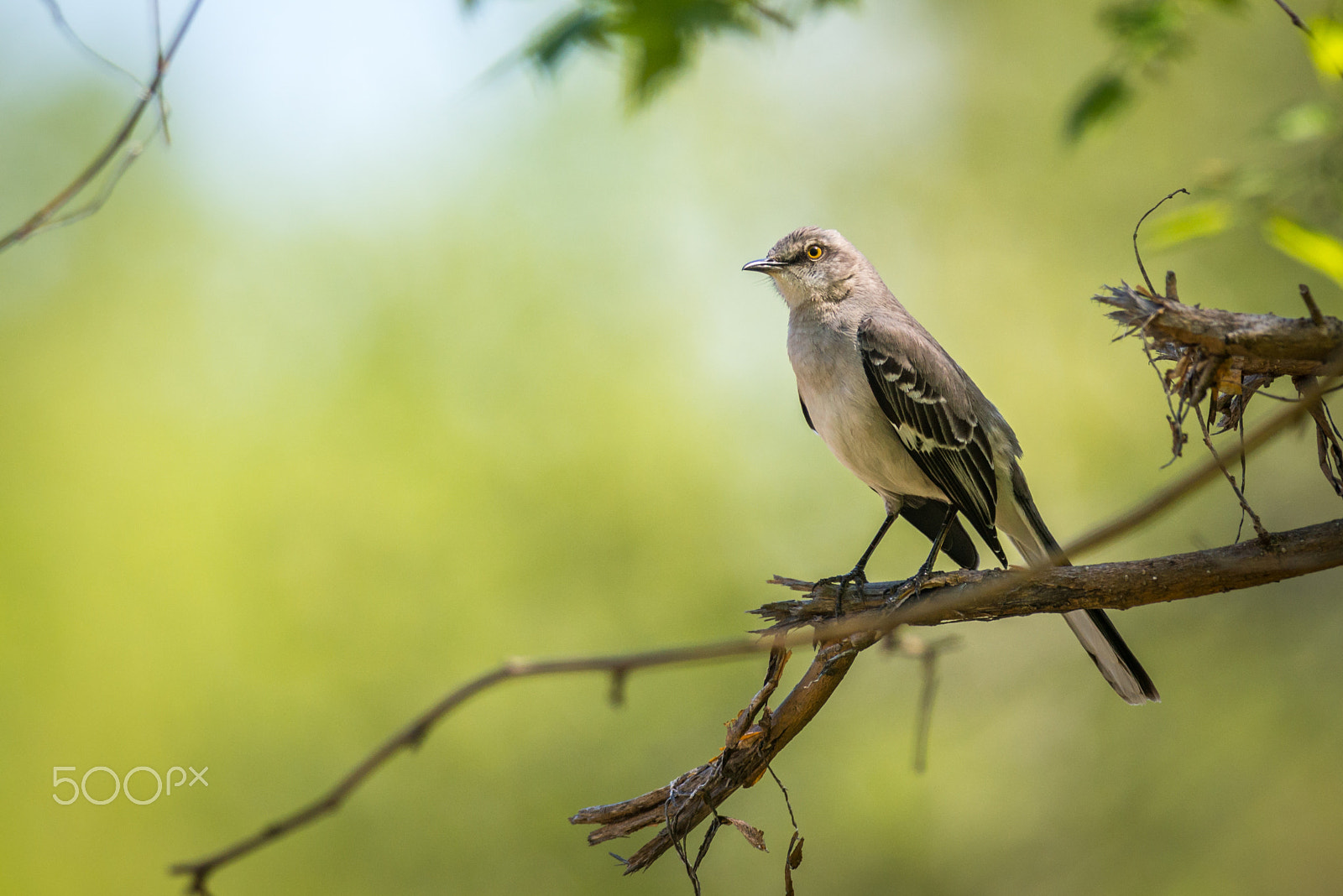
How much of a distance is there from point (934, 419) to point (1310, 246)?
227 cm

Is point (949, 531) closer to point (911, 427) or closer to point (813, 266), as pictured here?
point (911, 427)

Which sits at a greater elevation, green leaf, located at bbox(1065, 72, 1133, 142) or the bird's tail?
green leaf, located at bbox(1065, 72, 1133, 142)

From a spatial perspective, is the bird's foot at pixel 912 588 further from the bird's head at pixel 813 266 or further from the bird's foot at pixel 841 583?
the bird's head at pixel 813 266

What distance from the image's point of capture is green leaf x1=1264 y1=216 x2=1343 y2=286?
2.28 meters

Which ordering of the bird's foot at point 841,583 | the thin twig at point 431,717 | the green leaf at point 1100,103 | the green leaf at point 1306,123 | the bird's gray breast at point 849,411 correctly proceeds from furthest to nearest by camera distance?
the bird's gray breast at point 849,411
the green leaf at point 1100,103
the bird's foot at point 841,583
the green leaf at point 1306,123
the thin twig at point 431,717

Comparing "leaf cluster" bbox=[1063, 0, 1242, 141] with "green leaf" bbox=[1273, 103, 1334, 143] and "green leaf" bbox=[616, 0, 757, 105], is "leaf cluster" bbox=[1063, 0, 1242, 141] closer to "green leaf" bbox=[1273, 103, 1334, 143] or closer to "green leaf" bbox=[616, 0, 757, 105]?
"green leaf" bbox=[1273, 103, 1334, 143]

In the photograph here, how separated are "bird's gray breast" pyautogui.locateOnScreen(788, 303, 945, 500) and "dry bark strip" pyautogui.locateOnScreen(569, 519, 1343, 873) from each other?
143cm

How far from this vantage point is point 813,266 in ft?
17.7

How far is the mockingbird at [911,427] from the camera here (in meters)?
4.48

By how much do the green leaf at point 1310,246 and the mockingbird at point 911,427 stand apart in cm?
201

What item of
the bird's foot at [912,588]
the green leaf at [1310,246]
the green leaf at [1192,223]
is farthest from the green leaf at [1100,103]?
the bird's foot at [912,588]

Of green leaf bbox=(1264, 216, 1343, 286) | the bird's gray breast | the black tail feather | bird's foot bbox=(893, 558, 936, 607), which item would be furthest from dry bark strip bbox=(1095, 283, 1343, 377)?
the black tail feather

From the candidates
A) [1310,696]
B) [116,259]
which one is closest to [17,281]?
[116,259]

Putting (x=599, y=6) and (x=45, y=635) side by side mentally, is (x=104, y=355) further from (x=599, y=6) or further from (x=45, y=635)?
(x=599, y=6)
